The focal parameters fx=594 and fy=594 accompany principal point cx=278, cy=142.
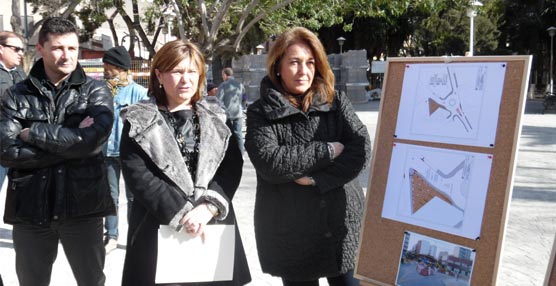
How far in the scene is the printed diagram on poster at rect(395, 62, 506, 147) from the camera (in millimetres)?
2534

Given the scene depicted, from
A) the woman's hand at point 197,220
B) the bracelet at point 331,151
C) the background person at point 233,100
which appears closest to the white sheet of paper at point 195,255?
the woman's hand at point 197,220

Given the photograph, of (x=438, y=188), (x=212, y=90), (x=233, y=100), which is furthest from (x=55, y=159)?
(x=212, y=90)

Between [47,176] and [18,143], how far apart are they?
0.22 m

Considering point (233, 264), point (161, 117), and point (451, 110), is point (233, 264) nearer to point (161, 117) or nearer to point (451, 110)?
point (161, 117)

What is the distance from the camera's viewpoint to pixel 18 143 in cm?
304

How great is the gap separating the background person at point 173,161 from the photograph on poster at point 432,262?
2.56ft

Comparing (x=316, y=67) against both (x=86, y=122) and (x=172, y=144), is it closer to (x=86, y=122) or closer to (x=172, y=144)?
(x=172, y=144)

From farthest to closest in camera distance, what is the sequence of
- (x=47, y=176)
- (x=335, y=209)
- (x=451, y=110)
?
1. (x=47, y=176)
2. (x=335, y=209)
3. (x=451, y=110)

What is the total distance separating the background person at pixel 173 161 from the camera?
2672 mm

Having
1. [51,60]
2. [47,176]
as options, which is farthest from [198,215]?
[51,60]

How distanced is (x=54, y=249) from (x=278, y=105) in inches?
59.0

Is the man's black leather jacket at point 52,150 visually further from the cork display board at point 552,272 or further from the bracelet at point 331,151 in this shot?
the cork display board at point 552,272

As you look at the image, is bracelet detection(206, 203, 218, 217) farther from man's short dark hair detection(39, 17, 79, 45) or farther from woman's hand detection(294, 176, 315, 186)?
man's short dark hair detection(39, 17, 79, 45)

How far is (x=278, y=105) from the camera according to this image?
286 cm
